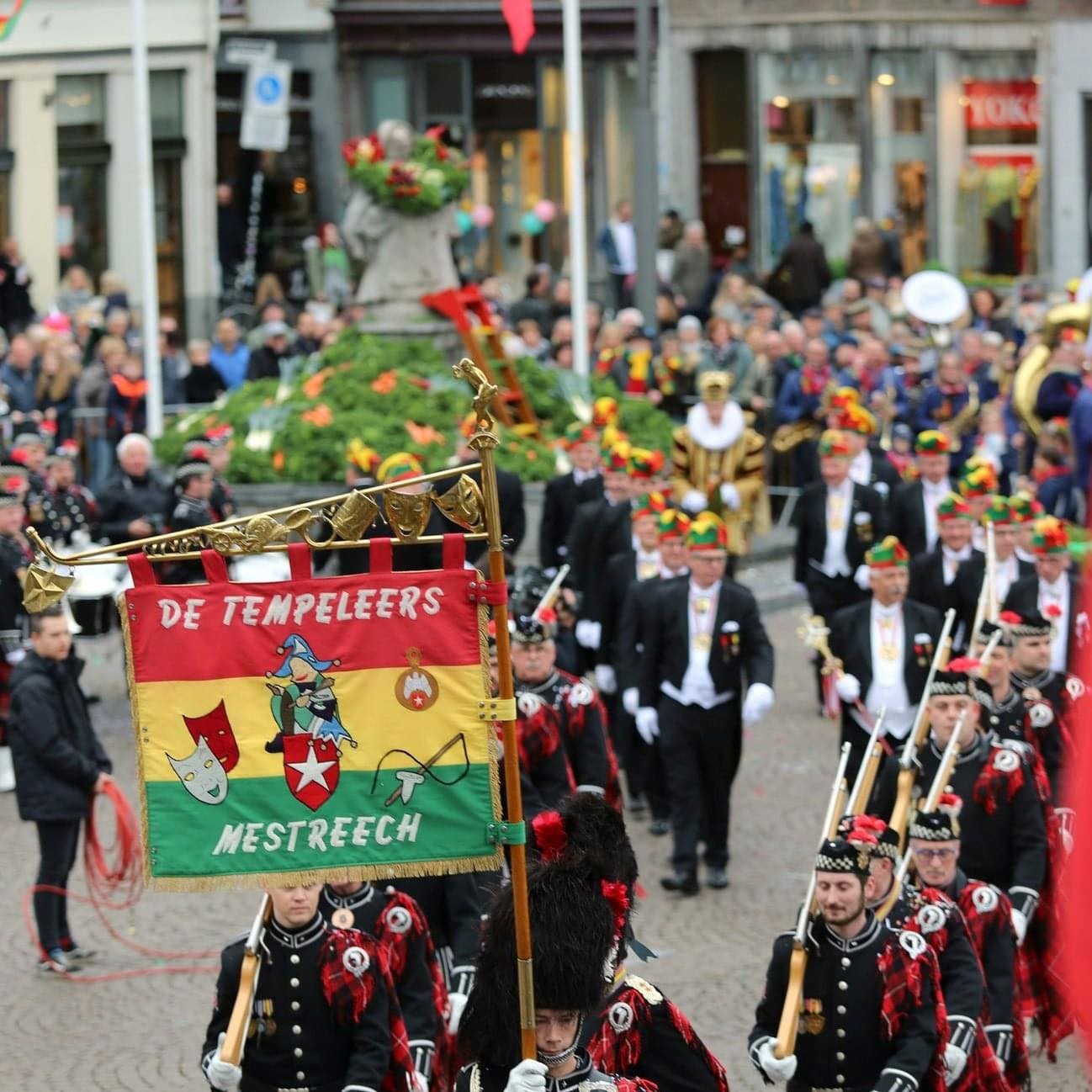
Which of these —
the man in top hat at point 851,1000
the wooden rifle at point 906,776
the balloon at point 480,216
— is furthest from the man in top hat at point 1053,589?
the balloon at point 480,216

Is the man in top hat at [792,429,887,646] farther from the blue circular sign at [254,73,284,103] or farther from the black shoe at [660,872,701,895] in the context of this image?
the blue circular sign at [254,73,284,103]

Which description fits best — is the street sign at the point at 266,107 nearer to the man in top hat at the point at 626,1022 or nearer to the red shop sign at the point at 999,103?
the red shop sign at the point at 999,103

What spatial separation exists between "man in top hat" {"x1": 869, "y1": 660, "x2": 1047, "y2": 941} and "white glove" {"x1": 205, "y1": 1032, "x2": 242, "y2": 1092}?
134 inches

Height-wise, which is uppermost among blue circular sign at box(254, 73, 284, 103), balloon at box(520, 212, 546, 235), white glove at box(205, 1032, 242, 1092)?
blue circular sign at box(254, 73, 284, 103)

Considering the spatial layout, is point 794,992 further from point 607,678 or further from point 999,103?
point 999,103

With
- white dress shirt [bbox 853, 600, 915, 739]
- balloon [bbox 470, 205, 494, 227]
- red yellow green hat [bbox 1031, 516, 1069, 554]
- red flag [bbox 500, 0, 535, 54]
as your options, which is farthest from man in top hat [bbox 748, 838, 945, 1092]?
balloon [bbox 470, 205, 494, 227]

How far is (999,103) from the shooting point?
117 feet

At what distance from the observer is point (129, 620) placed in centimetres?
648

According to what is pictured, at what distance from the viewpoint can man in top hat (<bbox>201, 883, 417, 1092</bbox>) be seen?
759cm

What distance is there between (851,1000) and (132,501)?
394 inches

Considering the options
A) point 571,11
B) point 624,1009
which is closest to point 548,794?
point 624,1009

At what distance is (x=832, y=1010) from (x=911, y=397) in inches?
606

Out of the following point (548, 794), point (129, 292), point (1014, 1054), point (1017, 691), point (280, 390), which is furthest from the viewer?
point (129, 292)

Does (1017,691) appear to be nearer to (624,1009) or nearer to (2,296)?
(624,1009)
